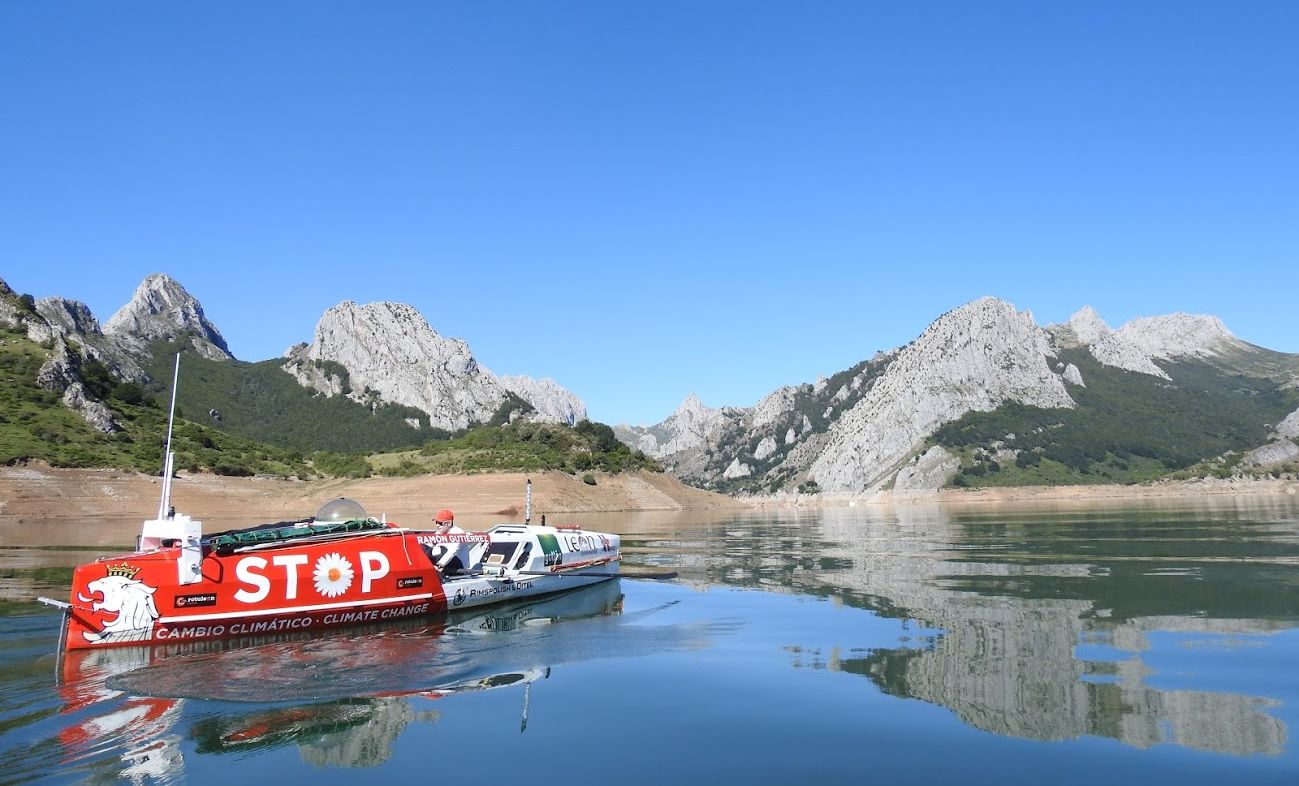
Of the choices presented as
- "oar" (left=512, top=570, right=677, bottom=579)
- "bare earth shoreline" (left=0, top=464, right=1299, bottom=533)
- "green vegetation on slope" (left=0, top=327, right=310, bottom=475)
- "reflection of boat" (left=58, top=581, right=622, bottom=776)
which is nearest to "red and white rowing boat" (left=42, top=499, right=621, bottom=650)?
"reflection of boat" (left=58, top=581, right=622, bottom=776)

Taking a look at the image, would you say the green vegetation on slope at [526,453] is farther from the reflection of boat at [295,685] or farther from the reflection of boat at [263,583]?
the reflection of boat at [295,685]

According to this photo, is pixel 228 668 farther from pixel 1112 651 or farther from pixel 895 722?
pixel 1112 651

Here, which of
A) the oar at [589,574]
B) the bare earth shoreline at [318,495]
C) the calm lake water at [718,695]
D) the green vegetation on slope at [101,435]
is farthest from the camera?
the green vegetation on slope at [101,435]

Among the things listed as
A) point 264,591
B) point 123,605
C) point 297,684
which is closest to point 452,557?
point 264,591

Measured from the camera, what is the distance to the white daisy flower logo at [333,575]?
71.5 feet

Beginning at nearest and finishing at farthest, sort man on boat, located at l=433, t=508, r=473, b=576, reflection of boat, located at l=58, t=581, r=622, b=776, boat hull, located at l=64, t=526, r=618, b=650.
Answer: reflection of boat, located at l=58, t=581, r=622, b=776 < boat hull, located at l=64, t=526, r=618, b=650 < man on boat, located at l=433, t=508, r=473, b=576

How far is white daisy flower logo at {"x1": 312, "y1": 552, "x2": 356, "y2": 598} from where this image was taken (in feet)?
71.5

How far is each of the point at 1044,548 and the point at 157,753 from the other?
4387 centimetres

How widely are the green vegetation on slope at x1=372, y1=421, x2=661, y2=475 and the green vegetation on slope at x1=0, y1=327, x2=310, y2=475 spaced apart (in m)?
20.6

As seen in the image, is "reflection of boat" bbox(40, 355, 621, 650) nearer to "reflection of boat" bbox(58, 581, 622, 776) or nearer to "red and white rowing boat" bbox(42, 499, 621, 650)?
"red and white rowing boat" bbox(42, 499, 621, 650)

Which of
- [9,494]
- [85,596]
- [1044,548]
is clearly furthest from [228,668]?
[9,494]

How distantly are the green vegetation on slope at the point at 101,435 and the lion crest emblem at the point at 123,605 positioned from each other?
9646 cm

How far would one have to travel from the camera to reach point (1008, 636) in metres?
19.2

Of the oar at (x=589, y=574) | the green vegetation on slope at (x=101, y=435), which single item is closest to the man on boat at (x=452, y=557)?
the oar at (x=589, y=574)
